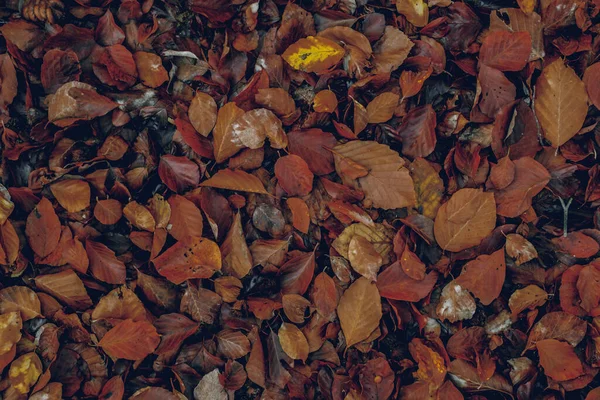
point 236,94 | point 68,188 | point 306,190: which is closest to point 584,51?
point 306,190

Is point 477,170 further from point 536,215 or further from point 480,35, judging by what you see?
point 480,35

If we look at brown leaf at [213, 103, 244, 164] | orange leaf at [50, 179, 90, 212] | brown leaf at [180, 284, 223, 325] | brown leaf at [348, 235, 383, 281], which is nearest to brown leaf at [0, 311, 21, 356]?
orange leaf at [50, 179, 90, 212]

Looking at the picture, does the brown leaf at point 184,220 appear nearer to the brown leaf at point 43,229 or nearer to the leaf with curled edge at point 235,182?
the leaf with curled edge at point 235,182

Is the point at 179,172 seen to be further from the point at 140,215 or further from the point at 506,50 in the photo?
the point at 506,50

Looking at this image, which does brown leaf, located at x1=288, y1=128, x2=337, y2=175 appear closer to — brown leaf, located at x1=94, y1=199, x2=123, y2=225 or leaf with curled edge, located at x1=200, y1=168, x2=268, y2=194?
leaf with curled edge, located at x1=200, y1=168, x2=268, y2=194

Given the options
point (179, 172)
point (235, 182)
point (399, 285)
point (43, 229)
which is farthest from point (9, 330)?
point (399, 285)

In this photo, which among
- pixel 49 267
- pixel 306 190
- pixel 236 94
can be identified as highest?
pixel 236 94
